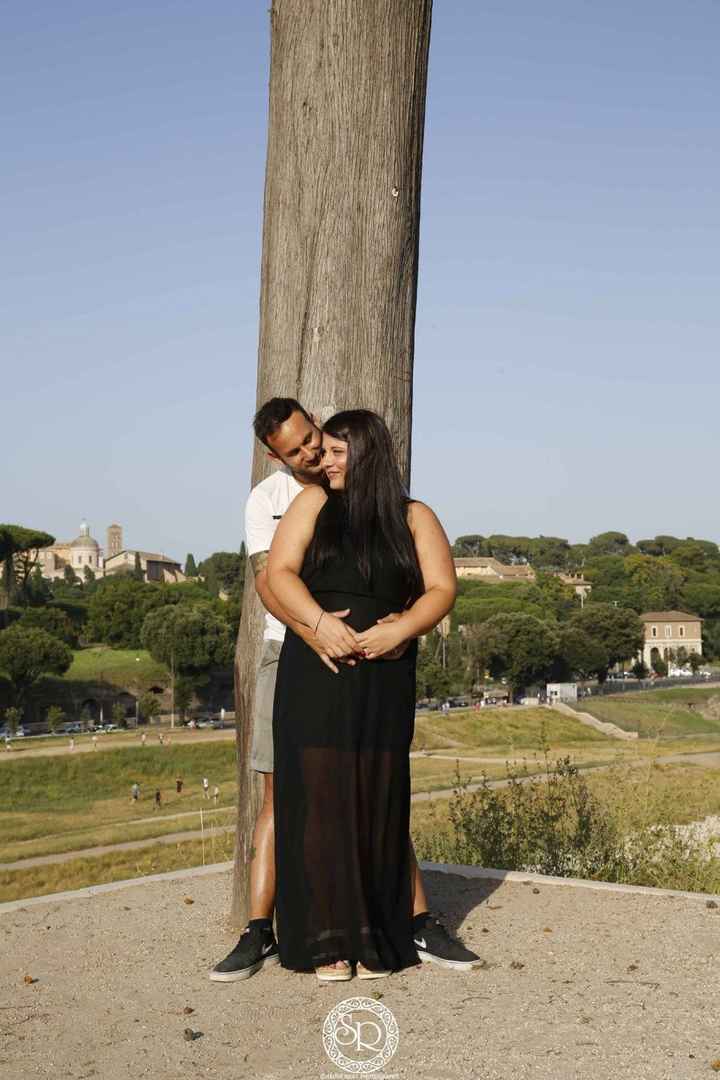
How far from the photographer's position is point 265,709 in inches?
160

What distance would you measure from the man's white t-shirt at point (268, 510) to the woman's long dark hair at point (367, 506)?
328mm

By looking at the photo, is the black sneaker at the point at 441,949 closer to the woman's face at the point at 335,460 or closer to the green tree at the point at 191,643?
the woman's face at the point at 335,460

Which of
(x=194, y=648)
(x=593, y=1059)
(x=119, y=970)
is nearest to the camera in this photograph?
(x=593, y=1059)

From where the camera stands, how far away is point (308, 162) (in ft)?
15.3

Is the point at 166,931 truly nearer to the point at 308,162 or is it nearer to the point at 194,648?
the point at 308,162

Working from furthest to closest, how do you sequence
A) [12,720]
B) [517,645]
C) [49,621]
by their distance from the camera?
1. [517,645]
2. [49,621]
3. [12,720]

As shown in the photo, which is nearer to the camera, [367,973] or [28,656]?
[367,973]

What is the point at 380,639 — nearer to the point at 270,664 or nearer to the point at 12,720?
the point at 270,664

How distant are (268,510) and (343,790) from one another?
3.17 ft

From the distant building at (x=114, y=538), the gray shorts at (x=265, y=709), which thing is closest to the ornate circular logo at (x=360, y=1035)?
the gray shorts at (x=265, y=709)

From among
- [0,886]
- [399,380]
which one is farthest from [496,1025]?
[0,886]

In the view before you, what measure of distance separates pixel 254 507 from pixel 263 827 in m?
1.03

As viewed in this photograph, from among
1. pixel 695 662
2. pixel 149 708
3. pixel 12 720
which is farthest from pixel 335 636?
pixel 695 662

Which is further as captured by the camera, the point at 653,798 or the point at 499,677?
the point at 499,677
